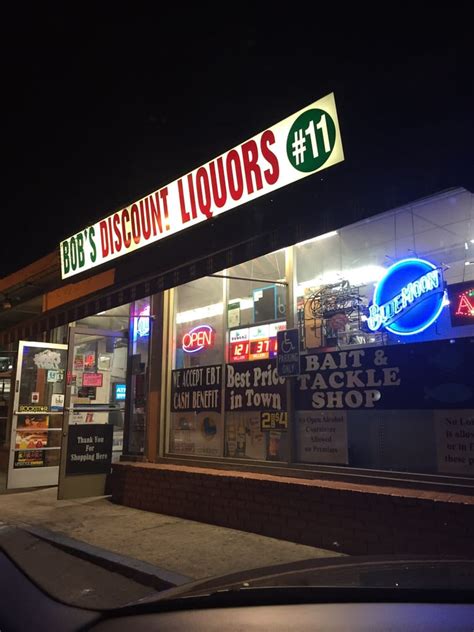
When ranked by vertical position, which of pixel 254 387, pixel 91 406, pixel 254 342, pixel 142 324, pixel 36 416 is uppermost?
pixel 142 324

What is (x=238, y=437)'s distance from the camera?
710cm

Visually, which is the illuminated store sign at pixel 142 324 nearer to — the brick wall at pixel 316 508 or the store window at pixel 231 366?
the store window at pixel 231 366

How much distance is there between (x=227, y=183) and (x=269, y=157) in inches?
27.2

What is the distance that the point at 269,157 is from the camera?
5836mm

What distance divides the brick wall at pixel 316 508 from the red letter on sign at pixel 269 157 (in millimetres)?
3434

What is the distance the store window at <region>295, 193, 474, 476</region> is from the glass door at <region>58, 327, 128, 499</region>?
3839 mm

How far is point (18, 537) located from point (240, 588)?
208cm

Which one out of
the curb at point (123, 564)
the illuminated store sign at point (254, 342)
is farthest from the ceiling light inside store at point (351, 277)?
the curb at point (123, 564)

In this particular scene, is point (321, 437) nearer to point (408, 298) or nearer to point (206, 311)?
point (408, 298)

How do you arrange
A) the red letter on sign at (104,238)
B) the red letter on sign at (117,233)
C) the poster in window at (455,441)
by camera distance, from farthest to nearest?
the red letter on sign at (104,238) < the red letter on sign at (117,233) < the poster in window at (455,441)

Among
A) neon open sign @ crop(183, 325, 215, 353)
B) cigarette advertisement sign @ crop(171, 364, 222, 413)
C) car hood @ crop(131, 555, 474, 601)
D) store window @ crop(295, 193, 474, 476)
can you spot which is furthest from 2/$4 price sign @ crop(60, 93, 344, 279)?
car hood @ crop(131, 555, 474, 601)

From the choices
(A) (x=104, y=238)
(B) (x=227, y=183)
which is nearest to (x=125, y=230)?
(A) (x=104, y=238)

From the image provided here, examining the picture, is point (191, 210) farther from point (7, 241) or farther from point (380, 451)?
point (7, 241)

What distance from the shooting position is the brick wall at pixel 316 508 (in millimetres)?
4801
